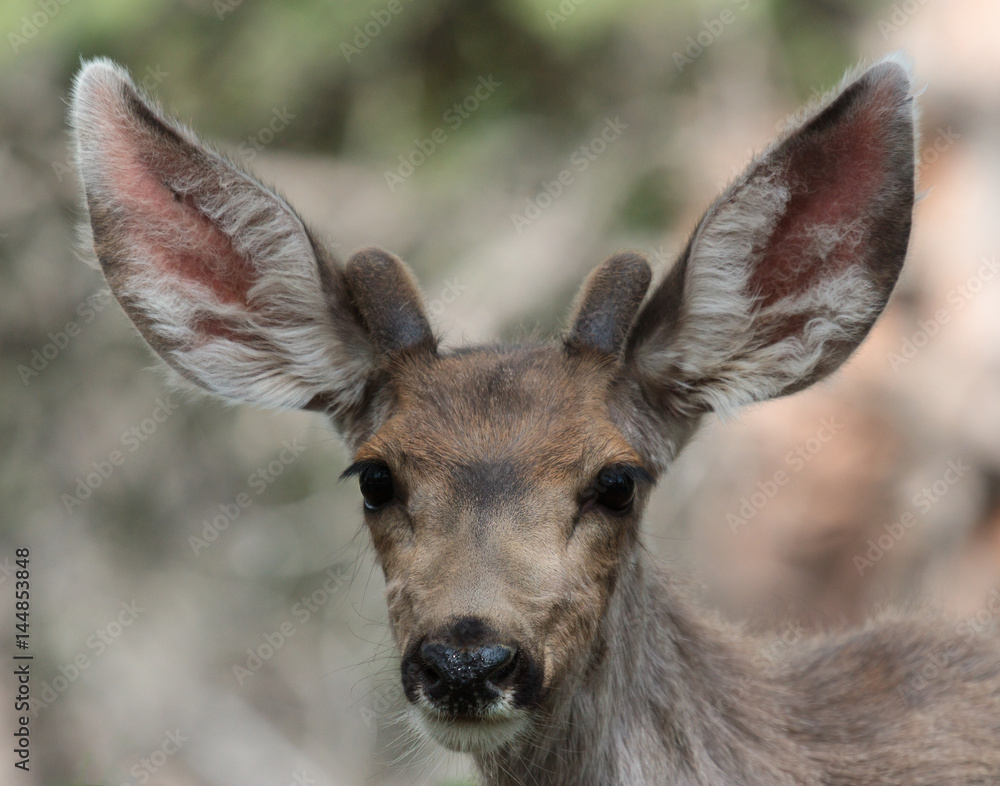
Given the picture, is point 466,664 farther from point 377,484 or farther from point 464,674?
point 377,484

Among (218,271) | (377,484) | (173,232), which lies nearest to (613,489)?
(377,484)

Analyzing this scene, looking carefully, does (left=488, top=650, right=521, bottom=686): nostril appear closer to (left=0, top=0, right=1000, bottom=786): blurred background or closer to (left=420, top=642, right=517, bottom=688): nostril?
(left=420, top=642, right=517, bottom=688): nostril

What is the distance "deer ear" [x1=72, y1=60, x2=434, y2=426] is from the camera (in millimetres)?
4984

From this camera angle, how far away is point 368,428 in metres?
5.37

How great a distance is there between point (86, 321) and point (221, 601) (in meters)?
3.45

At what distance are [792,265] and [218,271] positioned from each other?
2.56 m

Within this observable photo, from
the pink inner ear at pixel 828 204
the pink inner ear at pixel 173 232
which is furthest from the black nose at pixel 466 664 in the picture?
the pink inner ear at pixel 173 232

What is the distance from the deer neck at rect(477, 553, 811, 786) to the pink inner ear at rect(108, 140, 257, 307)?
7.31 feet

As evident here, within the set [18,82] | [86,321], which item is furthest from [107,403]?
[18,82]

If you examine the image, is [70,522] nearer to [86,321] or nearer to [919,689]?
[86,321]

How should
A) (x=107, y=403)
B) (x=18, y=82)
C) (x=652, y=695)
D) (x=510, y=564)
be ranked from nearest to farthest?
(x=510, y=564)
(x=652, y=695)
(x=18, y=82)
(x=107, y=403)

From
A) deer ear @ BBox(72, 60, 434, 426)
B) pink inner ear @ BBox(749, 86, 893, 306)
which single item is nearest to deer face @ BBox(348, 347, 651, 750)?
deer ear @ BBox(72, 60, 434, 426)

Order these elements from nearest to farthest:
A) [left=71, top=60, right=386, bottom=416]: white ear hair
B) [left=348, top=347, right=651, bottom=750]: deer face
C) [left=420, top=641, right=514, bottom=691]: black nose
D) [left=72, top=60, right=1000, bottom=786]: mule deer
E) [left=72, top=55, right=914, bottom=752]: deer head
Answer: [left=420, top=641, right=514, bottom=691]: black nose → [left=348, top=347, right=651, bottom=750]: deer face → [left=72, top=55, right=914, bottom=752]: deer head → [left=72, top=60, right=1000, bottom=786]: mule deer → [left=71, top=60, right=386, bottom=416]: white ear hair

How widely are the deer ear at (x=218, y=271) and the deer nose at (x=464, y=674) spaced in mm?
1707
